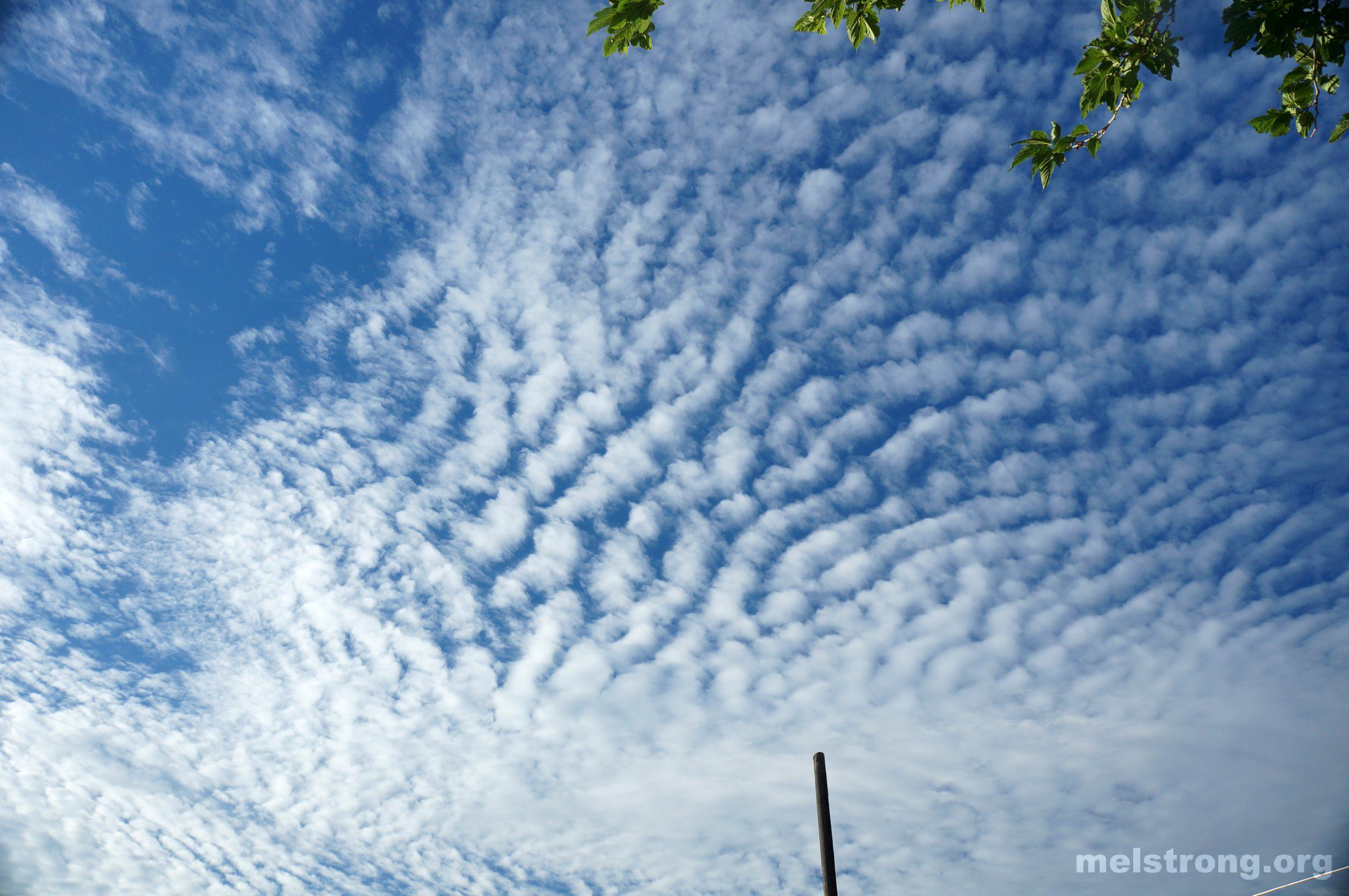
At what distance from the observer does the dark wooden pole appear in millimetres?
11719

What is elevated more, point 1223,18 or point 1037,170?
point 1223,18

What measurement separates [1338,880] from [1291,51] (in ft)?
28.2

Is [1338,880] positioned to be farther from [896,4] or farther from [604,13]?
[604,13]

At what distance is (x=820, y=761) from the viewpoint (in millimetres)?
13227

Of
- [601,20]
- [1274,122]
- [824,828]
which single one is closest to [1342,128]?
[1274,122]

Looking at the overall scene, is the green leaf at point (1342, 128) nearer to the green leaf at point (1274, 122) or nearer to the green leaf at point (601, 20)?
the green leaf at point (1274, 122)

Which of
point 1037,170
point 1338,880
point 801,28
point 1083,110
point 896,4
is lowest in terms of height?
point 1338,880

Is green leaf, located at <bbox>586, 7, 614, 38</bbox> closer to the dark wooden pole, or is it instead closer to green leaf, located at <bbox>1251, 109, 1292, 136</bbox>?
green leaf, located at <bbox>1251, 109, 1292, 136</bbox>

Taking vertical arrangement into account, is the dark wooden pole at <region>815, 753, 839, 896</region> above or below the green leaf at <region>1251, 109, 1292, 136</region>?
below

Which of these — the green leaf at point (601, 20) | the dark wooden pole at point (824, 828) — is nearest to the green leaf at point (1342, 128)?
the green leaf at point (601, 20)

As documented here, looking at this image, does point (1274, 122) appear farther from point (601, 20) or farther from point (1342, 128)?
point (601, 20)

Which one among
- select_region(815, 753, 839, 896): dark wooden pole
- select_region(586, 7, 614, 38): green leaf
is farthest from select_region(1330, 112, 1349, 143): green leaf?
select_region(815, 753, 839, 896): dark wooden pole

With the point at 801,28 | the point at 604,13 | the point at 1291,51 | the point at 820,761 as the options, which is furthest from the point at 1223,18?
the point at 820,761

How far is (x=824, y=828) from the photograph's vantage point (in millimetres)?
12539
